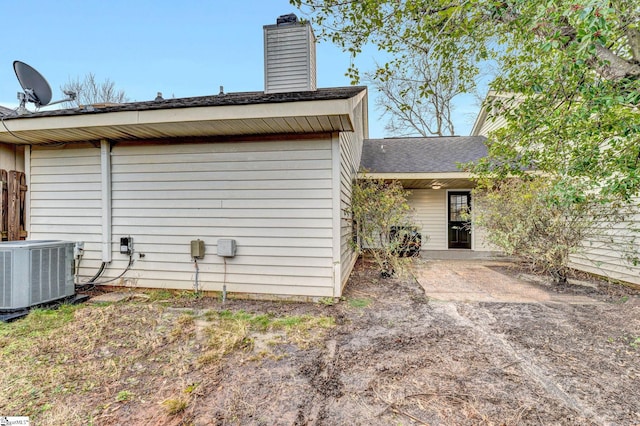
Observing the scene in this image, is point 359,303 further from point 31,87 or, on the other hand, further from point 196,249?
point 31,87

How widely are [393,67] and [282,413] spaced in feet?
16.2

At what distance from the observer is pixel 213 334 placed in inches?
117

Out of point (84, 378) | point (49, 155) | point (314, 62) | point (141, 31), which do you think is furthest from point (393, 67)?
point (141, 31)

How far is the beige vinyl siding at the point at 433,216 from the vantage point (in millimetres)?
9234

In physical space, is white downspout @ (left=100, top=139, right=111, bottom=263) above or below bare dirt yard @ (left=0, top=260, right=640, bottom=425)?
above

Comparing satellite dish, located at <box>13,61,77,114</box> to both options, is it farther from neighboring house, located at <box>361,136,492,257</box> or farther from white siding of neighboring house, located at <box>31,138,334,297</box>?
neighboring house, located at <box>361,136,492,257</box>

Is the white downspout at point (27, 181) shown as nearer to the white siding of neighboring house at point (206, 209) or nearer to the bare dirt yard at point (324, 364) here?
the white siding of neighboring house at point (206, 209)

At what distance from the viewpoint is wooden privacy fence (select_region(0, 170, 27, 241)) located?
14.8 feet

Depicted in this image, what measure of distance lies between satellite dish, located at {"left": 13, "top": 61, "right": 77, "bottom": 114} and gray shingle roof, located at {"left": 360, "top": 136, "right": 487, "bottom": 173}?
6507 millimetres

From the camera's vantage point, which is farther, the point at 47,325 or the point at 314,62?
the point at 314,62

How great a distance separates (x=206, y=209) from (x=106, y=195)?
163cm

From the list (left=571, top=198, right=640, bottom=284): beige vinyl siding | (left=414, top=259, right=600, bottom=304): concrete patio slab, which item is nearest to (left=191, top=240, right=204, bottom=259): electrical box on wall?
(left=414, top=259, right=600, bottom=304): concrete patio slab

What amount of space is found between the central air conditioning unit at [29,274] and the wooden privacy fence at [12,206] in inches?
55.5

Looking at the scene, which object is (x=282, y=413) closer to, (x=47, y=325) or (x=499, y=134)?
(x=47, y=325)
